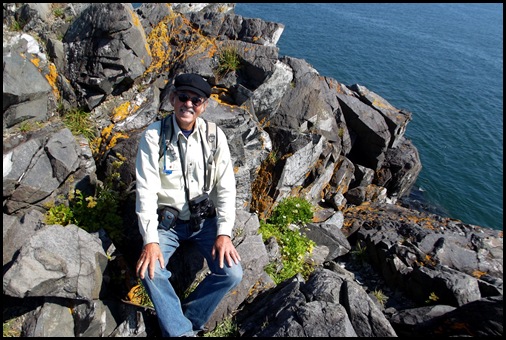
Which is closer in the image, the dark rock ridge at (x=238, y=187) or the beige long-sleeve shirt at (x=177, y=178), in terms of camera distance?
the beige long-sleeve shirt at (x=177, y=178)

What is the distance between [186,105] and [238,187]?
4.01m

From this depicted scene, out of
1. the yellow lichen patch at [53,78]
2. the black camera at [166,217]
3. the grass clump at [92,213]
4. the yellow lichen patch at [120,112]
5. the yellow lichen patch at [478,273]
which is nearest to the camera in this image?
the black camera at [166,217]

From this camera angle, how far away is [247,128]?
408 inches

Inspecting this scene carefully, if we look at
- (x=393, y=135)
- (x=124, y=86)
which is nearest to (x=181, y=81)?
(x=124, y=86)

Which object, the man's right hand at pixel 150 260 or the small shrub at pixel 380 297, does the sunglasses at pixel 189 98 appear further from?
the small shrub at pixel 380 297

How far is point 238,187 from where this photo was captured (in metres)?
9.35

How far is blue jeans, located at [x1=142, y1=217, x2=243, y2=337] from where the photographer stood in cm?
534

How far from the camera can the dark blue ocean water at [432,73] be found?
22.1m

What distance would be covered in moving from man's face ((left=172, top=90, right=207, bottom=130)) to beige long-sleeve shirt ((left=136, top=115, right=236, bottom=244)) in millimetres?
216

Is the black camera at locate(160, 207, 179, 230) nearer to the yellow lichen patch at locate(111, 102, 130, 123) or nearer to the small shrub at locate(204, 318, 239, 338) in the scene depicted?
the small shrub at locate(204, 318, 239, 338)

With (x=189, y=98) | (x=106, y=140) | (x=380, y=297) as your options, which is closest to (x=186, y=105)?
(x=189, y=98)

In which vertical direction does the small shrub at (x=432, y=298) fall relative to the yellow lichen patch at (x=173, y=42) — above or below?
below

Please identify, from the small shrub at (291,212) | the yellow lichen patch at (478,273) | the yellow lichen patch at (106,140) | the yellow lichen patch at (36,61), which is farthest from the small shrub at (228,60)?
the yellow lichen patch at (478,273)

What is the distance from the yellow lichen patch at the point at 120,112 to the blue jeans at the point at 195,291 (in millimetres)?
4842
